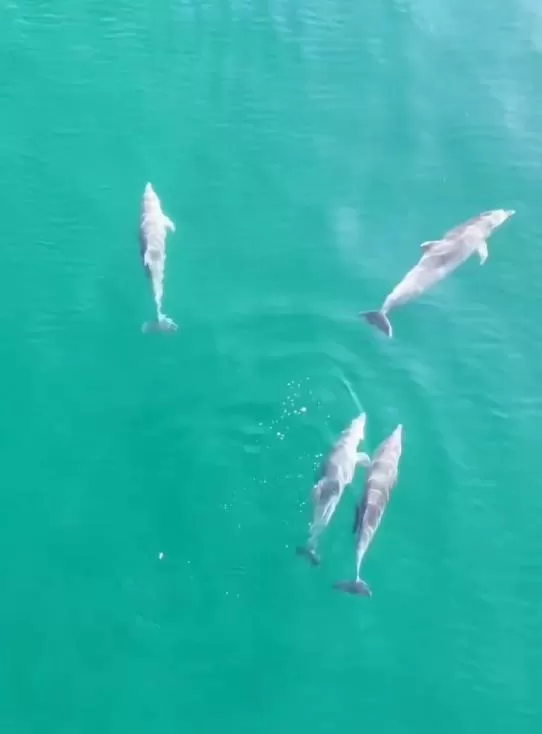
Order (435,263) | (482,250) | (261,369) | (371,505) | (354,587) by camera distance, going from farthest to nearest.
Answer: (482,250) → (261,369) → (435,263) → (371,505) → (354,587)

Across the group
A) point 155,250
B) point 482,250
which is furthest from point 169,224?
point 482,250

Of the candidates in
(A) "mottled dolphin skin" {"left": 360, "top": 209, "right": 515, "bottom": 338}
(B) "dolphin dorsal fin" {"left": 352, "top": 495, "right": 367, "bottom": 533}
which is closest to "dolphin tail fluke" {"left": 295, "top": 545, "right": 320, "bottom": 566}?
(B) "dolphin dorsal fin" {"left": 352, "top": 495, "right": 367, "bottom": 533}

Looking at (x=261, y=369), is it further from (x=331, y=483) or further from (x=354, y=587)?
(x=354, y=587)

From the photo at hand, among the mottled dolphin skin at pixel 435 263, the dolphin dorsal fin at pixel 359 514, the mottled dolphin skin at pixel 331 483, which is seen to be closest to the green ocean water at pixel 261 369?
the mottled dolphin skin at pixel 331 483

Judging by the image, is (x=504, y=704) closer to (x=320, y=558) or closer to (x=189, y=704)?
(x=320, y=558)

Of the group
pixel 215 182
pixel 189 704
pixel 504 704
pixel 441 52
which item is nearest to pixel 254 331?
pixel 215 182

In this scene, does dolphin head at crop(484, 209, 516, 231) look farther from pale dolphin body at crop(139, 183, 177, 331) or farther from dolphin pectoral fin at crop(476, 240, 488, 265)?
pale dolphin body at crop(139, 183, 177, 331)

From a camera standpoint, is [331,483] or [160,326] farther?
[160,326]
